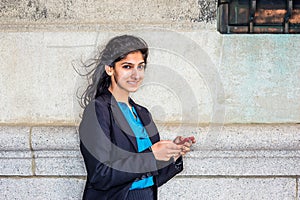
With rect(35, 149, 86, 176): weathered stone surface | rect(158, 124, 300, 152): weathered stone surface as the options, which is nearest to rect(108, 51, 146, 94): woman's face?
rect(158, 124, 300, 152): weathered stone surface

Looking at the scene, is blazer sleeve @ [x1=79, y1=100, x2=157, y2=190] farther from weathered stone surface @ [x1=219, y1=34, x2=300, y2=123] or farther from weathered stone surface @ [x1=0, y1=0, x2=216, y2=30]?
weathered stone surface @ [x1=219, y1=34, x2=300, y2=123]

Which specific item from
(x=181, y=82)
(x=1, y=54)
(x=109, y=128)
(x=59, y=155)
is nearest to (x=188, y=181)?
(x=181, y=82)

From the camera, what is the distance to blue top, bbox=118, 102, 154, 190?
2.53 metres

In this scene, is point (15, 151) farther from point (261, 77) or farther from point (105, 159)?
point (261, 77)

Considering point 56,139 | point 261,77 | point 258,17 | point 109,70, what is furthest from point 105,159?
point 258,17

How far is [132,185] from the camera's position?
2504 millimetres

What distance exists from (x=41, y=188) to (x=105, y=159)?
1.31 metres

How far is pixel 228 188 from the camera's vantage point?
3.47m

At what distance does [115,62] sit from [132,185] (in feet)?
2.05

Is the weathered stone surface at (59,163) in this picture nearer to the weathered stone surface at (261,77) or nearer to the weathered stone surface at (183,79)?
the weathered stone surface at (183,79)

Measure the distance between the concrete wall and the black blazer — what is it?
954mm

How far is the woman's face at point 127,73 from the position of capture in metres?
2.52

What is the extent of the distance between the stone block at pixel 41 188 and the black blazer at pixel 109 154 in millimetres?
933

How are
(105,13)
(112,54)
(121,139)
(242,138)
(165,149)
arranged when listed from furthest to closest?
(105,13)
(242,138)
(112,54)
(121,139)
(165,149)
